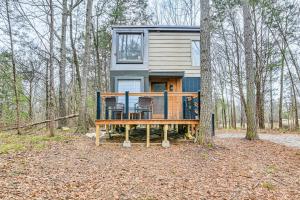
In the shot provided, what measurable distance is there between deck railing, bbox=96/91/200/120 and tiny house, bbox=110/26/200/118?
0.27ft

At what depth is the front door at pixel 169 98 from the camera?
8922 mm

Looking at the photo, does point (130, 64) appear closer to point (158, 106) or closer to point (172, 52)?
point (172, 52)

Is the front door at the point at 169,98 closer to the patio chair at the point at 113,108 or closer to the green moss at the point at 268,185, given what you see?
the patio chair at the point at 113,108

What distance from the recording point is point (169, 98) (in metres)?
10.2

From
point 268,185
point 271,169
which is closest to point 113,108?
point 271,169

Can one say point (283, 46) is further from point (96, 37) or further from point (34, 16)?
point (34, 16)

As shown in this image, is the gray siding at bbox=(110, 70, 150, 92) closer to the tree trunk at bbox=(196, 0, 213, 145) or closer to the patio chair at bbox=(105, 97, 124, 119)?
the patio chair at bbox=(105, 97, 124, 119)

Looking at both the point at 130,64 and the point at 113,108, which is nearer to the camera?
the point at 113,108

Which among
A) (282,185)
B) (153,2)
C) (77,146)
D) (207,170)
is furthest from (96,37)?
(282,185)

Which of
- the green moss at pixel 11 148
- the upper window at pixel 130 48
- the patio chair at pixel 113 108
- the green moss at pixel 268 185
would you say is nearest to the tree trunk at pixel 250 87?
the upper window at pixel 130 48

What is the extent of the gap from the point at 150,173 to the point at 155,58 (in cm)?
614

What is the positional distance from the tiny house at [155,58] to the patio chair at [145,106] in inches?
53.7

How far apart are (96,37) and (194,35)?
990cm

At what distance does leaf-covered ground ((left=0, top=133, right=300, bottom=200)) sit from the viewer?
13.4 feet
